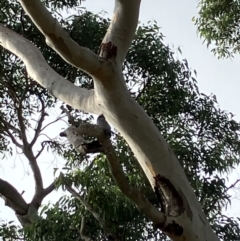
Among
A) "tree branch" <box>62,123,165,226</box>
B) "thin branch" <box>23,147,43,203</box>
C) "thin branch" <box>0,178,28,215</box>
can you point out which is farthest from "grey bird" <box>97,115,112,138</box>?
"thin branch" <box>23,147,43,203</box>

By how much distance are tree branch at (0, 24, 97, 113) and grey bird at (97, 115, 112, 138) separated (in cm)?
10

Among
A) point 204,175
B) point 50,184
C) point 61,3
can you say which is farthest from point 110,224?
point 61,3

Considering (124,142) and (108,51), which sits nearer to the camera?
(108,51)

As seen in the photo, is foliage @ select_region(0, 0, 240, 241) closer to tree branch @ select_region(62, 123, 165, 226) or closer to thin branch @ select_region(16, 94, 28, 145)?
thin branch @ select_region(16, 94, 28, 145)

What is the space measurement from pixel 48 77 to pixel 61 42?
0.58 m

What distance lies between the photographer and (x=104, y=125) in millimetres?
1640

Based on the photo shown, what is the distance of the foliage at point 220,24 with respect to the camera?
425cm

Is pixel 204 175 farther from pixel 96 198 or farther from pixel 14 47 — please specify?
pixel 14 47

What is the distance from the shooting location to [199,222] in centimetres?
→ 164

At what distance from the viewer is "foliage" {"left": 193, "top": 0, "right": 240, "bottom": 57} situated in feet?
13.9

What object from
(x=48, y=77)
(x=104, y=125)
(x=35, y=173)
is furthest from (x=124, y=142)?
(x=104, y=125)

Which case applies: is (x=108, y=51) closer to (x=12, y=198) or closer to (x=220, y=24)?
(x=12, y=198)

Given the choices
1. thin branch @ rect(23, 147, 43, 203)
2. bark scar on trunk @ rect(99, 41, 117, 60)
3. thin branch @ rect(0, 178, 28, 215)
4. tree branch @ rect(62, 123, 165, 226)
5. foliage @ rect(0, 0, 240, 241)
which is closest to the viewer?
tree branch @ rect(62, 123, 165, 226)

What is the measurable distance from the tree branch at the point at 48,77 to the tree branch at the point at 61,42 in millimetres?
24
